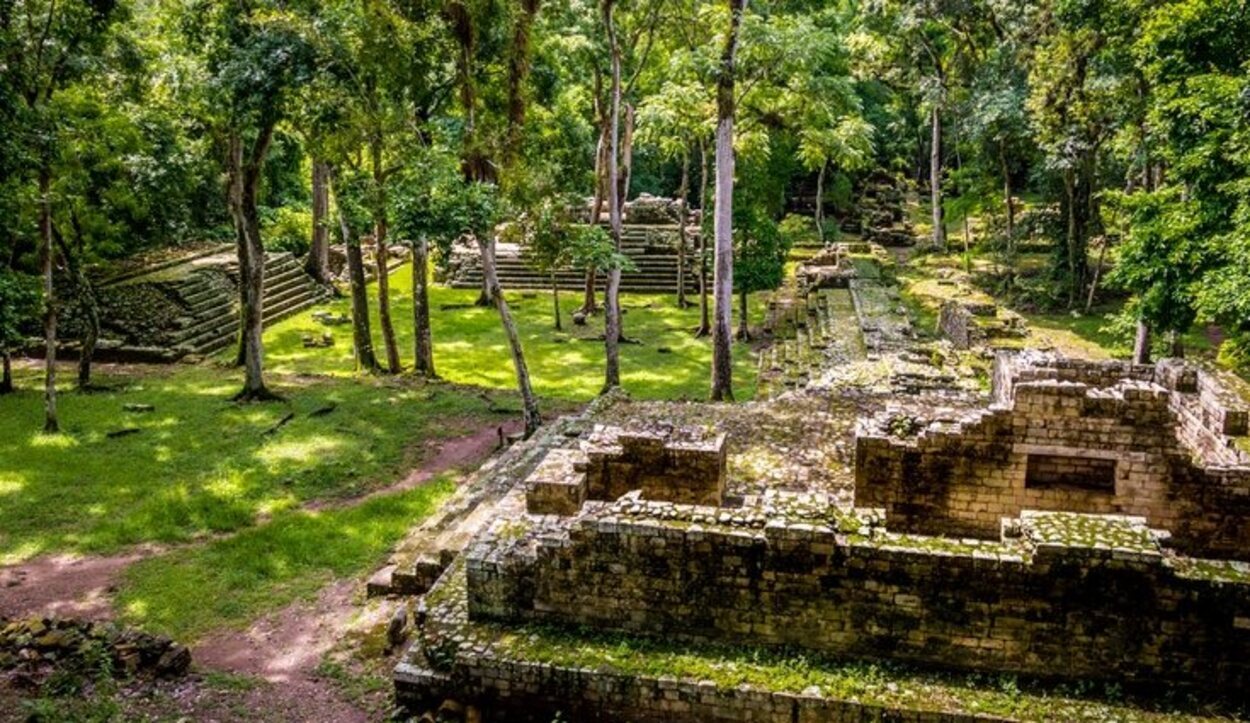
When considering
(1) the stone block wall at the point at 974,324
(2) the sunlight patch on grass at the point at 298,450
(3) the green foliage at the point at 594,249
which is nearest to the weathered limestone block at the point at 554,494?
(3) the green foliage at the point at 594,249

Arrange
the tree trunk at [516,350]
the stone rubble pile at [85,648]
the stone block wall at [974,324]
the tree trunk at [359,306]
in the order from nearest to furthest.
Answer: the stone rubble pile at [85,648], the tree trunk at [516,350], the tree trunk at [359,306], the stone block wall at [974,324]

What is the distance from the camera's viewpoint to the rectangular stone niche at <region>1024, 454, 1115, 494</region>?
945 cm

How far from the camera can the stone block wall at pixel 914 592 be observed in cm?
631

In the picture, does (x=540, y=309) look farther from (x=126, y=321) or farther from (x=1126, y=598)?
(x=1126, y=598)

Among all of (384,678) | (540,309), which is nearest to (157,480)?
(384,678)

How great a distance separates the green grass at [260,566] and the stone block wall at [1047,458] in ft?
21.5

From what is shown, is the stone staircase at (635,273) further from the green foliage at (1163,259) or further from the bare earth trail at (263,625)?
the bare earth trail at (263,625)

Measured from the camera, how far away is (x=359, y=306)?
19797 mm

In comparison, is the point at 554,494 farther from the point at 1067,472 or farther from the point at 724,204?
the point at 724,204

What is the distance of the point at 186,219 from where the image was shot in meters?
28.6

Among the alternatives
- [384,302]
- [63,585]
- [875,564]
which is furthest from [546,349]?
[875,564]

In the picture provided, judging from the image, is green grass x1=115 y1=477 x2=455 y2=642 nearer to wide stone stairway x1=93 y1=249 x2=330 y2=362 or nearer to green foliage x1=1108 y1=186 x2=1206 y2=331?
green foliage x1=1108 y1=186 x2=1206 y2=331

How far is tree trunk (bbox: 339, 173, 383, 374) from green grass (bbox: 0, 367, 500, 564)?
4.24 feet

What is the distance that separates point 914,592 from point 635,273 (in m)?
25.4
